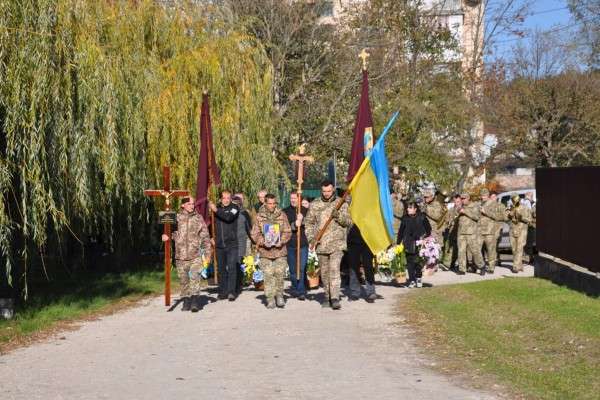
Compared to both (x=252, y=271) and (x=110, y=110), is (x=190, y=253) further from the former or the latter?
(x=252, y=271)

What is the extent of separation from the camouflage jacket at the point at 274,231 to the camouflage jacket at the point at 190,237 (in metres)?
0.81

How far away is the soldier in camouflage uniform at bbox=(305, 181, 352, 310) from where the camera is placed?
15383mm

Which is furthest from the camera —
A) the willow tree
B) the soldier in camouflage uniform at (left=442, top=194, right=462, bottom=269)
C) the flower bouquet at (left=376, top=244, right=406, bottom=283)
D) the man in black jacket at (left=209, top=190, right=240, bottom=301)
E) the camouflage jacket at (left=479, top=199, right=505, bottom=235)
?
the soldier in camouflage uniform at (left=442, top=194, right=462, bottom=269)

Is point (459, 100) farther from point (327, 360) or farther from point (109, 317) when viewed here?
point (327, 360)

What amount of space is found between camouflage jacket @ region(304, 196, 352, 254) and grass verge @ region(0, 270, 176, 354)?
327 cm

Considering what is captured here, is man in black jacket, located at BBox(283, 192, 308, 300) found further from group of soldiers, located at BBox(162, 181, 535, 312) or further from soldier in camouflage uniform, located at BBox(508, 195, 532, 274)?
soldier in camouflage uniform, located at BBox(508, 195, 532, 274)

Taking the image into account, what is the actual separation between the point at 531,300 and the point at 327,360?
18.7 feet

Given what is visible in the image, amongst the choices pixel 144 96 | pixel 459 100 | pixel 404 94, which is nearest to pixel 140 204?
pixel 144 96

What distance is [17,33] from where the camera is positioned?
1334 cm

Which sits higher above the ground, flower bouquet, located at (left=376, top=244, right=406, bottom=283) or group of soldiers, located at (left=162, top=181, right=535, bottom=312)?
group of soldiers, located at (left=162, top=181, right=535, bottom=312)

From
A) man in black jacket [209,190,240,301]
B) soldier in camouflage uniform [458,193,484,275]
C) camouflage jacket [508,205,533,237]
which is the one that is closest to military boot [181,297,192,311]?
man in black jacket [209,190,240,301]

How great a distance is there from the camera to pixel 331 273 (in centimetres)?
1540

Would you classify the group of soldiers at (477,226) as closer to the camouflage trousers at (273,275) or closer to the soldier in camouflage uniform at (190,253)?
the camouflage trousers at (273,275)

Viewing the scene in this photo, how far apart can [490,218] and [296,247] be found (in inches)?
250
